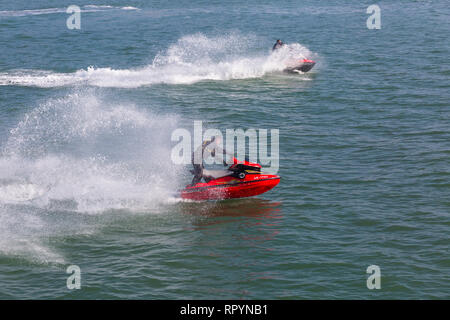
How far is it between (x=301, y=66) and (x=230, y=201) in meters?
19.6

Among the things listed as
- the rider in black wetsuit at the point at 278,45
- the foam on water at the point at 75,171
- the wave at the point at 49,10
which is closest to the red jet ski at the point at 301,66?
the rider in black wetsuit at the point at 278,45

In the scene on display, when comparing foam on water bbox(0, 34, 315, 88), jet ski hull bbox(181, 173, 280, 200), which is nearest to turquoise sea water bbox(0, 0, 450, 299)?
foam on water bbox(0, 34, 315, 88)

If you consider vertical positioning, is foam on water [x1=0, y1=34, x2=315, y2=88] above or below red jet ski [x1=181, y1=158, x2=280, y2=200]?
above

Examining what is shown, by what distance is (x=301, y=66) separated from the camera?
38094 mm

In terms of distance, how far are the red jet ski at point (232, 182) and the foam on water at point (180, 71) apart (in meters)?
17.9

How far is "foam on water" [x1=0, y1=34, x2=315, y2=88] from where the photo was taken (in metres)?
37.4

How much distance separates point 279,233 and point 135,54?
29717 millimetres

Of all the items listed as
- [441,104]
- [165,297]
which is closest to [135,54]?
[441,104]

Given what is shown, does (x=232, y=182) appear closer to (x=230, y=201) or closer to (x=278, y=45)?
(x=230, y=201)

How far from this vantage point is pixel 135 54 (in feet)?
148

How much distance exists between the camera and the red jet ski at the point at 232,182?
1978 centimetres

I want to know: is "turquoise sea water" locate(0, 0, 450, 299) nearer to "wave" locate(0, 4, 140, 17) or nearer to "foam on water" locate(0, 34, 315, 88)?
"foam on water" locate(0, 34, 315, 88)

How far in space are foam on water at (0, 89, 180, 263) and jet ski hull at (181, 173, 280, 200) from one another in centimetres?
94

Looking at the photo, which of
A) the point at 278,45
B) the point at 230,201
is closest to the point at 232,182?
the point at 230,201
